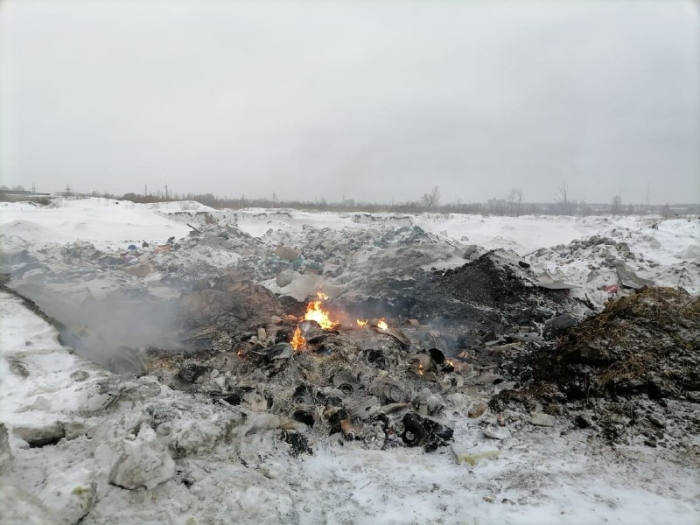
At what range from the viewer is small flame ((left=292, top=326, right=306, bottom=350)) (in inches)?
216

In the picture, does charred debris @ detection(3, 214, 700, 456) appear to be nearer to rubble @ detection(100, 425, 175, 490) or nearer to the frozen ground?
the frozen ground

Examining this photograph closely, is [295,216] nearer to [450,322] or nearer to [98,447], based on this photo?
[450,322]

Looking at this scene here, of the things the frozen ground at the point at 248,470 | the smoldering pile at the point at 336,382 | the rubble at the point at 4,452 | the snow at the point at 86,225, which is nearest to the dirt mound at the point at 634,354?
the frozen ground at the point at 248,470

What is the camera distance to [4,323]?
4508 millimetres

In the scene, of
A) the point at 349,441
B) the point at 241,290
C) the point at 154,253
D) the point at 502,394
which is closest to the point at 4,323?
the point at 241,290

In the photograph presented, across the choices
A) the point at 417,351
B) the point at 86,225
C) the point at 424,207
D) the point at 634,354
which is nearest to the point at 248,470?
the point at 417,351

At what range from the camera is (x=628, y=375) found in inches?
155

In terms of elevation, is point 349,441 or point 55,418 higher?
point 55,418

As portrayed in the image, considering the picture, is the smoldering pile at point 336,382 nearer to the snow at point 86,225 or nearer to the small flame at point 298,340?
the small flame at point 298,340

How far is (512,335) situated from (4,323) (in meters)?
6.92

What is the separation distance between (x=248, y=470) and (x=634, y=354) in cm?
425

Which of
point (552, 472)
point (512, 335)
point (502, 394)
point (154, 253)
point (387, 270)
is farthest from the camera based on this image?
point (154, 253)

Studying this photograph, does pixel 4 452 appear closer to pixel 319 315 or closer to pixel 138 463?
pixel 138 463

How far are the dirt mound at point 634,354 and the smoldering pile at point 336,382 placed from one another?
1232 mm
